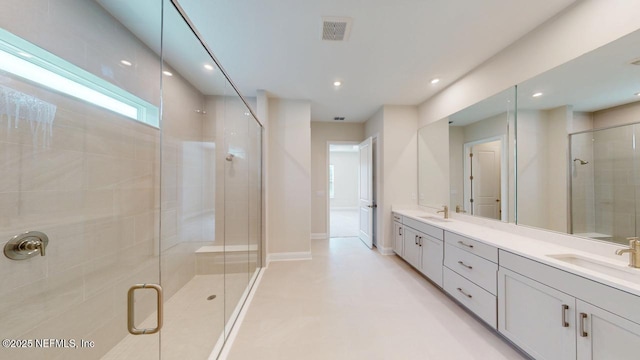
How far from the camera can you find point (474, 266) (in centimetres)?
198

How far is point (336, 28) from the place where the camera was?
6.11 ft

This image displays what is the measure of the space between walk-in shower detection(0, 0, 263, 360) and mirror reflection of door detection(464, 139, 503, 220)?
3.05m

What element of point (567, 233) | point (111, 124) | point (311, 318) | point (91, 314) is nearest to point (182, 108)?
point (111, 124)

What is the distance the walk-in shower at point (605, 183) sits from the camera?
134 cm

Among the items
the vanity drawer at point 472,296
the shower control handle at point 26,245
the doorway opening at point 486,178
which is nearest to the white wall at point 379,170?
the doorway opening at point 486,178

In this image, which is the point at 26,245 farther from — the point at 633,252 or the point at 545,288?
the point at 633,252

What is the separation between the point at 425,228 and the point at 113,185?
11.0ft

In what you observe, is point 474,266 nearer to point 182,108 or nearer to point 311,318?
point 311,318

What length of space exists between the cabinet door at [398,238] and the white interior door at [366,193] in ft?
2.05

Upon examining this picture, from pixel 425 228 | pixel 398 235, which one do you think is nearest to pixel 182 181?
pixel 425 228

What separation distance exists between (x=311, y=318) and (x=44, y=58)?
2.69 m

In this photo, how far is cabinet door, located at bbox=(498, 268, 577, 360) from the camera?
1.27 m

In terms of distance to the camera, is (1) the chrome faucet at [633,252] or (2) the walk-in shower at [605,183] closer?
(1) the chrome faucet at [633,252]

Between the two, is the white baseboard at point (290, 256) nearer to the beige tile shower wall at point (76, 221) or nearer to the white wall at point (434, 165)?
the beige tile shower wall at point (76, 221)
